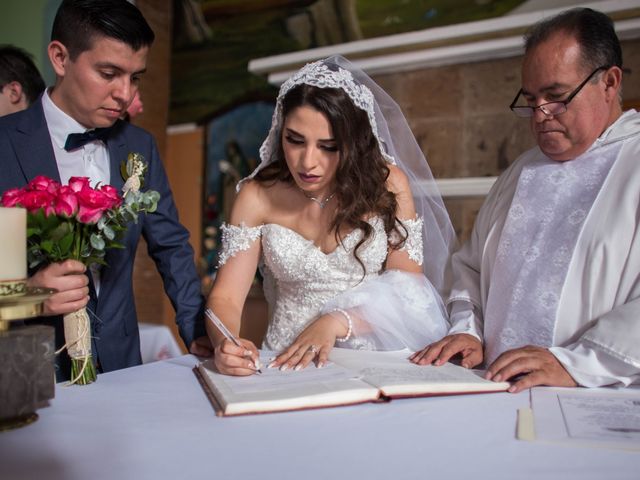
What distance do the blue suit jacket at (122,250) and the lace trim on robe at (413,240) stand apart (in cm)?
88

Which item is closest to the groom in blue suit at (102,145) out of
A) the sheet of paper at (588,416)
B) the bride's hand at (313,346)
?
the bride's hand at (313,346)

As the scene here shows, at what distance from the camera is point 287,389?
58.9 inches

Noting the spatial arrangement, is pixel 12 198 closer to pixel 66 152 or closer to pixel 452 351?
pixel 66 152

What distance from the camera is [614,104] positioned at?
222 centimetres

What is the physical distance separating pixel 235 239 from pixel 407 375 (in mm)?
1152

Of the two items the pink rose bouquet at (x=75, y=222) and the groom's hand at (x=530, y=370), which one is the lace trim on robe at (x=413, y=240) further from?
the pink rose bouquet at (x=75, y=222)

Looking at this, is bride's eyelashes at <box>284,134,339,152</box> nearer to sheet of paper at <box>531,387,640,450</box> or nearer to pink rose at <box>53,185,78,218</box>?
pink rose at <box>53,185,78,218</box>

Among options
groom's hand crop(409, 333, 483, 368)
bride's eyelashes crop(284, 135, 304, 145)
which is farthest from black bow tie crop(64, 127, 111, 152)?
groom's hand crop(409, 333, 483, 368)

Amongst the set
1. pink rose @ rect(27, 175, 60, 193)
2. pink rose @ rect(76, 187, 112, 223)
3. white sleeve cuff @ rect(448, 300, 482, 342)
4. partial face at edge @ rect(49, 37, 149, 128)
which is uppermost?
partial face at edge @ rect(49, 37, 149, 128)

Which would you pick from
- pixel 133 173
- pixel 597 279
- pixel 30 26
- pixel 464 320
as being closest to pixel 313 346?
pixel 464 320

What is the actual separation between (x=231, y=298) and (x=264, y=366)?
645 mm

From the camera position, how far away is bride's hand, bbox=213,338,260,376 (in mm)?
1693

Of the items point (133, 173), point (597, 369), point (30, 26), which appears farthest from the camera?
point (30, 26)

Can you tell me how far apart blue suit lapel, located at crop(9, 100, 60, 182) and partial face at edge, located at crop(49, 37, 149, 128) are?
147 mm
